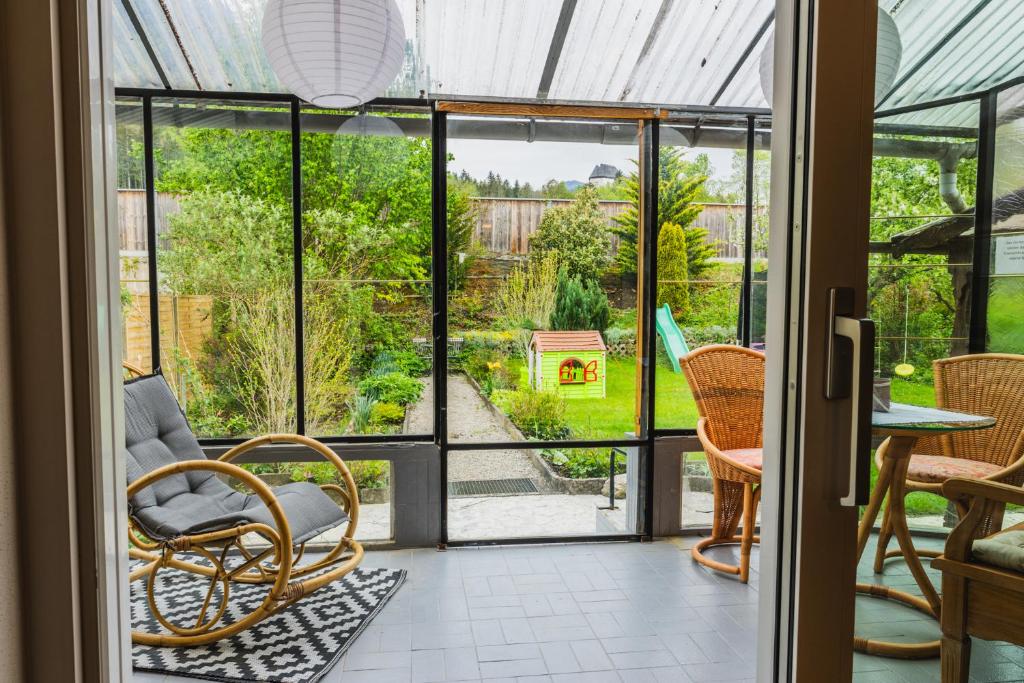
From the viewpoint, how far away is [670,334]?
437 centimetres

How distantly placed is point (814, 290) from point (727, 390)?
3043mm

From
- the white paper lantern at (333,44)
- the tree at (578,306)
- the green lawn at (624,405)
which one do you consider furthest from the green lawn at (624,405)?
the white paper lantern at (333,44)

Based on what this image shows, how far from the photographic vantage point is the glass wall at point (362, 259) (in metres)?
4.06

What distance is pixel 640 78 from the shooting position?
404 cm

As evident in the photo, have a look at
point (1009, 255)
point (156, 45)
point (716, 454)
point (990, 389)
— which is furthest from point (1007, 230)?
point (156, 45)

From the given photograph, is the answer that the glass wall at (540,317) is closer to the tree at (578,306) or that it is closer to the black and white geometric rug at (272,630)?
the tree at (578,306)

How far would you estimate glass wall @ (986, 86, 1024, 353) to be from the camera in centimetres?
113

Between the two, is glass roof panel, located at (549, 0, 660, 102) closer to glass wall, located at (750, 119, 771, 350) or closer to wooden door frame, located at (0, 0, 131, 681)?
glass wall, located at (750, 119, 771, 350)

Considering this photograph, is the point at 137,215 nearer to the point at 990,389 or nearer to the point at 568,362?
the point at 568,362

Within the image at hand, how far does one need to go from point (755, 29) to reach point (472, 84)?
5.07 ft

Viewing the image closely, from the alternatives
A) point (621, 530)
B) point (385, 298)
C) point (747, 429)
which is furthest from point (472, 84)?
point (621, 530)

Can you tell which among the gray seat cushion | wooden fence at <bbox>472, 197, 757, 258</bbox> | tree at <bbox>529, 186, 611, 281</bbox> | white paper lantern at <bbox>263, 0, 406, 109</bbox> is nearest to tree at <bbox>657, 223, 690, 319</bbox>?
wooden fence at <bbox>472, 197, 757, 258</bbox>

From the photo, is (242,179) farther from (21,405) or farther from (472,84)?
(21,405)

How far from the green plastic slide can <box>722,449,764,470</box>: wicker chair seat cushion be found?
25.5 inches
